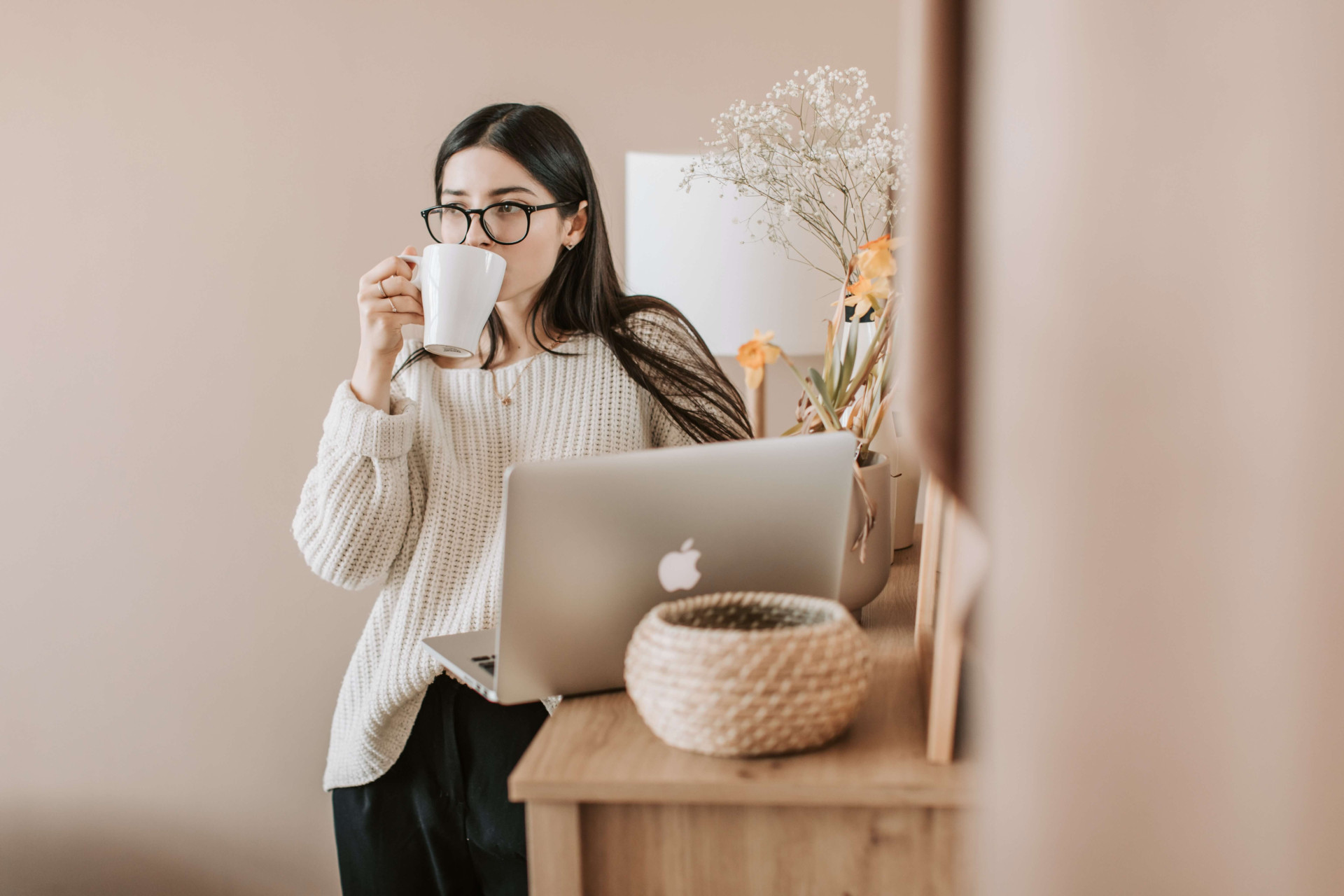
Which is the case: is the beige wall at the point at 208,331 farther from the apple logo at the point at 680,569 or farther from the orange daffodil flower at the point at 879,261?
the apple logo at the point at 680,569

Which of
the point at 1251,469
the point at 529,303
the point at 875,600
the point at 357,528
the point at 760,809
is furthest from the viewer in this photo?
the point at 529,303

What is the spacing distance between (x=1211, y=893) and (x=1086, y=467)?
135 mm

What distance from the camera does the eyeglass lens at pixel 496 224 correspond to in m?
1.18

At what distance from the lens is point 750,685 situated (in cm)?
50

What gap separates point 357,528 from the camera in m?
1.15

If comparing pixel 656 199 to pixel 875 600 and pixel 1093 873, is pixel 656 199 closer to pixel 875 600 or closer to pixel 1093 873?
pixel 875 600

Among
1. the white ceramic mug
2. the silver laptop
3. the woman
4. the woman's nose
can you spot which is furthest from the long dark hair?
the silver laptop

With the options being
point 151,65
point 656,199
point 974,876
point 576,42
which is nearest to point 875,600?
point 974,876

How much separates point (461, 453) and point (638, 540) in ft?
2.22

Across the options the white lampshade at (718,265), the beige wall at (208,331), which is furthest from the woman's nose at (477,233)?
the beige wall at (208,331)

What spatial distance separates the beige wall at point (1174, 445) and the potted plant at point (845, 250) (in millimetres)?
170

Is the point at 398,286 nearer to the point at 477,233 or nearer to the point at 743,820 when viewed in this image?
the point at 477,233

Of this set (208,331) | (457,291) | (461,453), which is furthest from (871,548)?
(208,331)

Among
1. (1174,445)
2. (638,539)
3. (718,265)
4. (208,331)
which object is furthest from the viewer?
(208,331)
